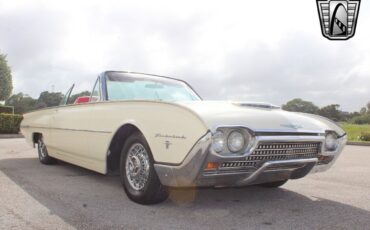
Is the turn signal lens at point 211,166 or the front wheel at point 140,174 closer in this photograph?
the turn signal lens at point 211,166

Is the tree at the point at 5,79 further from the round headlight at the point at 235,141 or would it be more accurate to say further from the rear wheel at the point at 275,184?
the round headlight at the point at 235,141

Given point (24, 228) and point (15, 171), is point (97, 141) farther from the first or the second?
point (15, 171)

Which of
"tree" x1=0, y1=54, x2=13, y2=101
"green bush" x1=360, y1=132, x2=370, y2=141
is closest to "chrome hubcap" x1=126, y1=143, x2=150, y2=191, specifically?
"green bush" x1=360, y1=132, x2=370, y2=141

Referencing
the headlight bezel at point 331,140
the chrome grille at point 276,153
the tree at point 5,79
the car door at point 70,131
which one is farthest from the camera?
the tree at point 5,79

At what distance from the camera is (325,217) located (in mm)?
3516

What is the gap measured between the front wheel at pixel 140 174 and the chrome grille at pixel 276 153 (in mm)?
767

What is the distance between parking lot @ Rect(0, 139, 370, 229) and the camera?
3.26 metres

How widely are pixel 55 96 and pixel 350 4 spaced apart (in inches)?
238

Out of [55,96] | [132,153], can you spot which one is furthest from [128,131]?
[55,96]

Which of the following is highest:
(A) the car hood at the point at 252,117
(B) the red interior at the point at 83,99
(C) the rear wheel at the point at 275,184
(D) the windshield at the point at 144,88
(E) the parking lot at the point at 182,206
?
(D) the windshield at the point at 144,88

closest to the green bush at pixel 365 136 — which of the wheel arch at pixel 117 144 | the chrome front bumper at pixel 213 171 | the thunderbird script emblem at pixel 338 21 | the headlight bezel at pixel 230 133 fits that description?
the thunderbird script emblem at pixel 338 21

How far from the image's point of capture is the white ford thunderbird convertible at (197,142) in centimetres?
328

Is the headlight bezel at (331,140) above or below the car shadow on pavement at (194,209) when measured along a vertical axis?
above

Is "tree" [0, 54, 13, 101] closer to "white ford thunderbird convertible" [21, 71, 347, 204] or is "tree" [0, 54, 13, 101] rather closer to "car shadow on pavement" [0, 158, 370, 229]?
"car shadow on pavement" [0, 158, 370, 229]
